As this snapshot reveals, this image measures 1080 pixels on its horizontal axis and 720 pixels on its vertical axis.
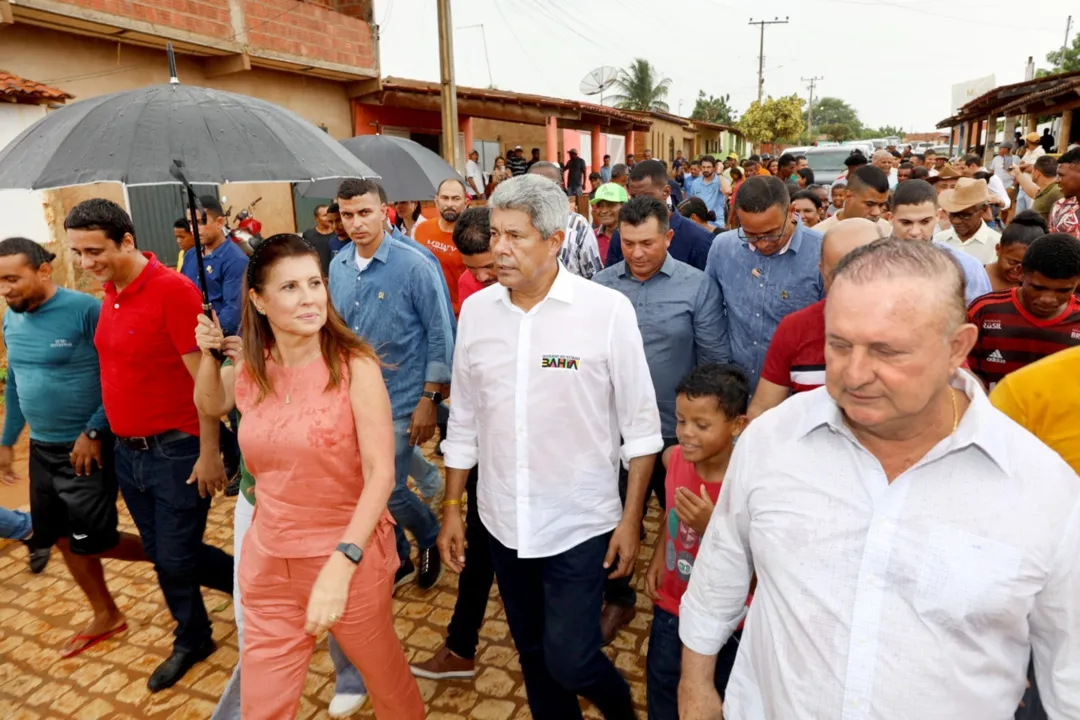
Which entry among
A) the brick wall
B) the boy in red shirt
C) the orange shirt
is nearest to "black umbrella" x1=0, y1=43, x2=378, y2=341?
the boy in red shirt

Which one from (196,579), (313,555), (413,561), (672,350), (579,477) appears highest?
(672,350)

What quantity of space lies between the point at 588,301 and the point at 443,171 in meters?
5.24

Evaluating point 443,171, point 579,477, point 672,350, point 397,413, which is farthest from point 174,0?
point 579,477

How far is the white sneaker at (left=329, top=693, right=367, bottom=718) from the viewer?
337 centimetres

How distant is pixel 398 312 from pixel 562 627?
206cm

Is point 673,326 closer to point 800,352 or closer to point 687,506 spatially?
point 800,352

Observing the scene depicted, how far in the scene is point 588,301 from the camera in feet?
8.72

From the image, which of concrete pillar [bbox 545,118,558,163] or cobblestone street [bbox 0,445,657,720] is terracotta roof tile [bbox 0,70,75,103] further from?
concrete pillar [bbox 545,118,558,163]

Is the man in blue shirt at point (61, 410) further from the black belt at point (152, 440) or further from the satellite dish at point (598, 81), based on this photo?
the satellite dish at point (598, 81)

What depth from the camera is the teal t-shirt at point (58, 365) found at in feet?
11.7

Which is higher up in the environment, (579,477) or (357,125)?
(357,125)

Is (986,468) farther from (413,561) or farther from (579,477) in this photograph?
(413,561)

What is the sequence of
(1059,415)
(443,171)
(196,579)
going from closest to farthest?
(1059,415), (196,579), (443,171)

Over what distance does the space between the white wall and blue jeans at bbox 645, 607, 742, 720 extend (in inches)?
389
